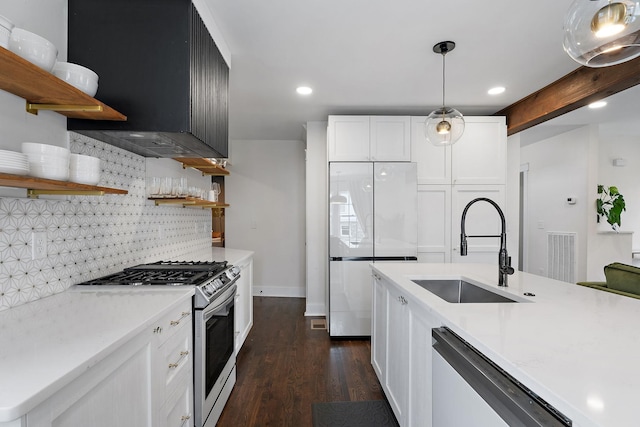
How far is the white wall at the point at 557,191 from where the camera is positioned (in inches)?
175

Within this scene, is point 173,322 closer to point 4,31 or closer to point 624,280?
point 4,31

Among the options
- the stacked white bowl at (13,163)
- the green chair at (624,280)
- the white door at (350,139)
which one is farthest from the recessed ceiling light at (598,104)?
the stacked white bowl at (13,163)

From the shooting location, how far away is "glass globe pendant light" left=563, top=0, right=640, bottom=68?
1.00 metres

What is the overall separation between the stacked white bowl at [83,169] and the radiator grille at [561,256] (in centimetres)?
554

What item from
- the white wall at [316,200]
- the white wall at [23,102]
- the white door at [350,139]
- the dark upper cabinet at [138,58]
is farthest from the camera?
the white wall at [316,200]

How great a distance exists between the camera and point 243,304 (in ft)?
9.86

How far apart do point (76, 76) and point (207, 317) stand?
1251 millimetres

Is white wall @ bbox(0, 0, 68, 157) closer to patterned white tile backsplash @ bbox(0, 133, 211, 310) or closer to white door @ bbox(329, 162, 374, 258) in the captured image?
patterned white tile backsplash @ bbox(0, 133, 211, 310)

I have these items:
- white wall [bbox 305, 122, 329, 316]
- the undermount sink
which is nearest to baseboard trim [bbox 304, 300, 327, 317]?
white wall [bbox 305, 122, 329, 316]

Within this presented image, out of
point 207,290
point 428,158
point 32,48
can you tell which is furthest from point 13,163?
point 428,158

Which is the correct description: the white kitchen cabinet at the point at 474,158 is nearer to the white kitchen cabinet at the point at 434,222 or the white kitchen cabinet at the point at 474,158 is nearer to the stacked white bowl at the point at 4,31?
the white kitchen cabinet at the point at 434,222

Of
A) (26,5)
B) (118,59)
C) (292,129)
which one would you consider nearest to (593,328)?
(118,59)

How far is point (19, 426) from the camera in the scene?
667 millimetres

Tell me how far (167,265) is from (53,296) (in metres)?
0.77
